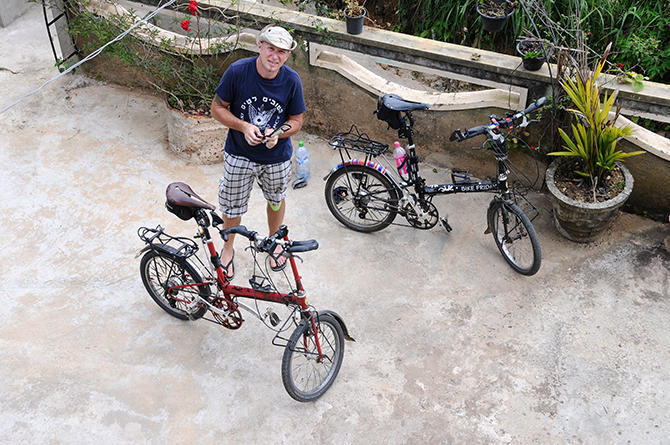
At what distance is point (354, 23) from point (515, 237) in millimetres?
2223

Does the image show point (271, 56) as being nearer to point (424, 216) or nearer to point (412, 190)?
point (412, 190)

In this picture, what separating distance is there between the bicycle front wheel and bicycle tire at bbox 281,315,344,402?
153cm

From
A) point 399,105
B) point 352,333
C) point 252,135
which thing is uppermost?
point 252,135

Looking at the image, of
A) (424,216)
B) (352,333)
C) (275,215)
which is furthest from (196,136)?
(352,333)

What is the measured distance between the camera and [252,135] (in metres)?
3.94

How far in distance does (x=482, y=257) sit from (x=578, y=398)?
52.0 inches

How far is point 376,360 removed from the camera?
4.21 meters

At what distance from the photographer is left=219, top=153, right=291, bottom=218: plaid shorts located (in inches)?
169

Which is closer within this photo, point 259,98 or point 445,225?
point 259,98

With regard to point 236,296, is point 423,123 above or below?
above

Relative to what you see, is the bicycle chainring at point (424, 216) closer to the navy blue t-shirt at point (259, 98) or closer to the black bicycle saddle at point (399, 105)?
the black bicycle saddle at point (399, 105)

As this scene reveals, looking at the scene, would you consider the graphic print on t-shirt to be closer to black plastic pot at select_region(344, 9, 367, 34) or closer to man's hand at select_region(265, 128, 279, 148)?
man's hand at select_region(265, 128, 279, 148)

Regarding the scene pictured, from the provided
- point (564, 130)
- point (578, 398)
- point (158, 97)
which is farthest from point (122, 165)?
point (578, 398)

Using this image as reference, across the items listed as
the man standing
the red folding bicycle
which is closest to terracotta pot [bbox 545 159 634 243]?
the red folding bicycle
